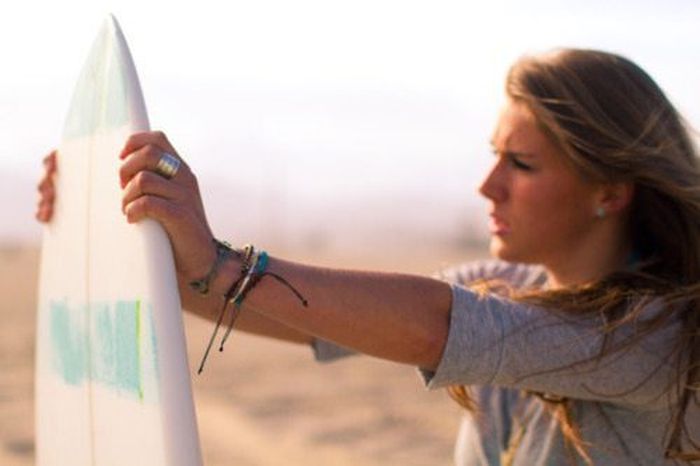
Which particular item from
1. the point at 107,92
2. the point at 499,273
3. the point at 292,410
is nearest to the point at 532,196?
the point at 499,273

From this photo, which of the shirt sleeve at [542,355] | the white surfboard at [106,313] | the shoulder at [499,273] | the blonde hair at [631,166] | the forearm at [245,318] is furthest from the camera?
the shoulder at [499,273]

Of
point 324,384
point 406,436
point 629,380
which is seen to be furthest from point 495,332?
point 324,384

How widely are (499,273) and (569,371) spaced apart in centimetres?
75

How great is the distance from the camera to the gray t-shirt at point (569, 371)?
2.34 metres

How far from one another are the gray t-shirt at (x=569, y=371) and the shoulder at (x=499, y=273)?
1.38ft

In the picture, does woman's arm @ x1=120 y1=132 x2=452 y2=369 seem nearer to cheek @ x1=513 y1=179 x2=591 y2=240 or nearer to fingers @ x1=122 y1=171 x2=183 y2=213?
fingers @ x1=122 y1=171 x2=183 y2=213

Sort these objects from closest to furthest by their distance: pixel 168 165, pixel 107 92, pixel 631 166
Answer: pixel 168 165 → pixel 107 92 → pixel 631 166

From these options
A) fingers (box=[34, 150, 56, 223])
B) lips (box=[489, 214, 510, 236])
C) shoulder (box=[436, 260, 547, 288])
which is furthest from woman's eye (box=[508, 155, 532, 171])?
fingers (box=[34, 150, 56, 223])

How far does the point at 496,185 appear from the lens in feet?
9.05

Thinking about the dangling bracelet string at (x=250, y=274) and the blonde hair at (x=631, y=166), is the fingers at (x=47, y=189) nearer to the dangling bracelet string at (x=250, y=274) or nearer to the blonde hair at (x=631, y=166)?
the dangling bracelet string at (x=250, y=274)

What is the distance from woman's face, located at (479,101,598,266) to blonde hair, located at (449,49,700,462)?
37 mm

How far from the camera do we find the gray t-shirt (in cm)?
234

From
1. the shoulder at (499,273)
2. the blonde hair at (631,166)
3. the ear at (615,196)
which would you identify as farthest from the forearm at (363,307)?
the shoulder at (499,273)

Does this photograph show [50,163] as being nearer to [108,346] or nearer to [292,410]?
[108,346]
